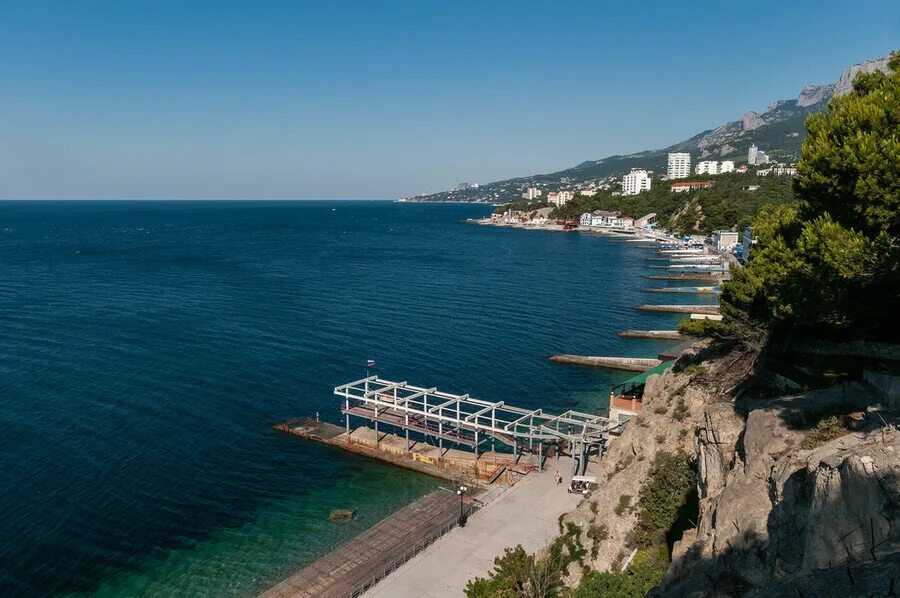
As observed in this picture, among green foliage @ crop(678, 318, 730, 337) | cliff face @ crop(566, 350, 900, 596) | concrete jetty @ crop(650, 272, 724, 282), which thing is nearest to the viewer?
cliff face @ crop(566, 350, 900, 596)

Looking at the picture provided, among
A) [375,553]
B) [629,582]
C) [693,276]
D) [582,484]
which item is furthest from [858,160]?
[693,276]

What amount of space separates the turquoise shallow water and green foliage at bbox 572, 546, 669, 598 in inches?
630

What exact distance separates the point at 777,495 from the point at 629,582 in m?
6.44

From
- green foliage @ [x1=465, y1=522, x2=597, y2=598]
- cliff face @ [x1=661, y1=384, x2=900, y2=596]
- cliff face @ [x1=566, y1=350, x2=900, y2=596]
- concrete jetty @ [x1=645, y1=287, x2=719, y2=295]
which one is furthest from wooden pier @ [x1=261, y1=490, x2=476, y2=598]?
concrete jetty @ [x1=645, y1=287, x2=719, y2=295]

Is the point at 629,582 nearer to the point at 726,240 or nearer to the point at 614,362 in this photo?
the point at 614,362

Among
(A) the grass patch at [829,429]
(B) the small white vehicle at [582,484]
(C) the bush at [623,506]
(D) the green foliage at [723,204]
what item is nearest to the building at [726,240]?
(D) the green foliage at [723,204]

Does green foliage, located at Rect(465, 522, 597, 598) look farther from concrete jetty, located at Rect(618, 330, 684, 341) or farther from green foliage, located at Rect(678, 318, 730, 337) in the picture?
concrete jetty, located at Rect(618, 330, 684, 341)

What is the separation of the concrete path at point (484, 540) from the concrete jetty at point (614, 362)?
25766 mm

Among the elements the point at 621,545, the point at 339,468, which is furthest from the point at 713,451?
the point at 339,468

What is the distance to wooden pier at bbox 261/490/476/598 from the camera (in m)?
27.1

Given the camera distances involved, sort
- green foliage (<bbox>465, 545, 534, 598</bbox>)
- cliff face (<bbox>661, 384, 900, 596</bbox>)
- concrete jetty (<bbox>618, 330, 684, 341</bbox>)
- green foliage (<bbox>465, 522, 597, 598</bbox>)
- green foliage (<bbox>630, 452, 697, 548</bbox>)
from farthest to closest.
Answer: concrete jetty (<bbox>618, 330, 684, 341</bbox>) → green foliage (<bbox>630, 452, 697, 548</bbox>) → green foliage (<bbox>465, 522, 597, 598</bbox>) → green foliage (<bbox>465, 545, 534, 598</bbox>) → cliff face (<bbox>661, 384, 900, 596</bbox>)

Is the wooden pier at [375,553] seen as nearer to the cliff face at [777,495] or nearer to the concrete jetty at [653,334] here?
the cliff face at [777,495]

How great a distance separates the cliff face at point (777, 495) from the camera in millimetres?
12414

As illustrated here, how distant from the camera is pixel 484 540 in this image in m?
30.3
